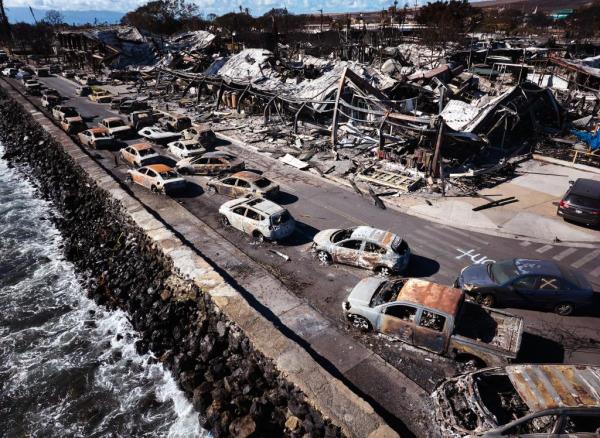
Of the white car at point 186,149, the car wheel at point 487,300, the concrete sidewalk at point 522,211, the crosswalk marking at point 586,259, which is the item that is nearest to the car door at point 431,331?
the car wheel at point 487,300

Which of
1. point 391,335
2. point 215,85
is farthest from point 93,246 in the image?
point 215,85

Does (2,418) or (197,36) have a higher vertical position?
A: (197,36)

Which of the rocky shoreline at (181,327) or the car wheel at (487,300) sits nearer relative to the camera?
the rocky shoreline at (181,327)

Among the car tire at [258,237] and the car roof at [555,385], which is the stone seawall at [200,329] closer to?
the car tire at [258,237]

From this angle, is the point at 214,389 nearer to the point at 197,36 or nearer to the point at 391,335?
the point at 391,335

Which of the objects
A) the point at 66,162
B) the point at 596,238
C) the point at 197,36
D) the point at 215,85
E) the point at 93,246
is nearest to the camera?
the point at 596,238

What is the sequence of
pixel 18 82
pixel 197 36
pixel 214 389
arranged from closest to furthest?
pixel 214 389 < pixel 18 82 < pixel 197 36

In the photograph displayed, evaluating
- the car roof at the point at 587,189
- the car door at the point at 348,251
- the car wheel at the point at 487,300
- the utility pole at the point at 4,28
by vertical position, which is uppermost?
the utility pole at the point at 4,28
